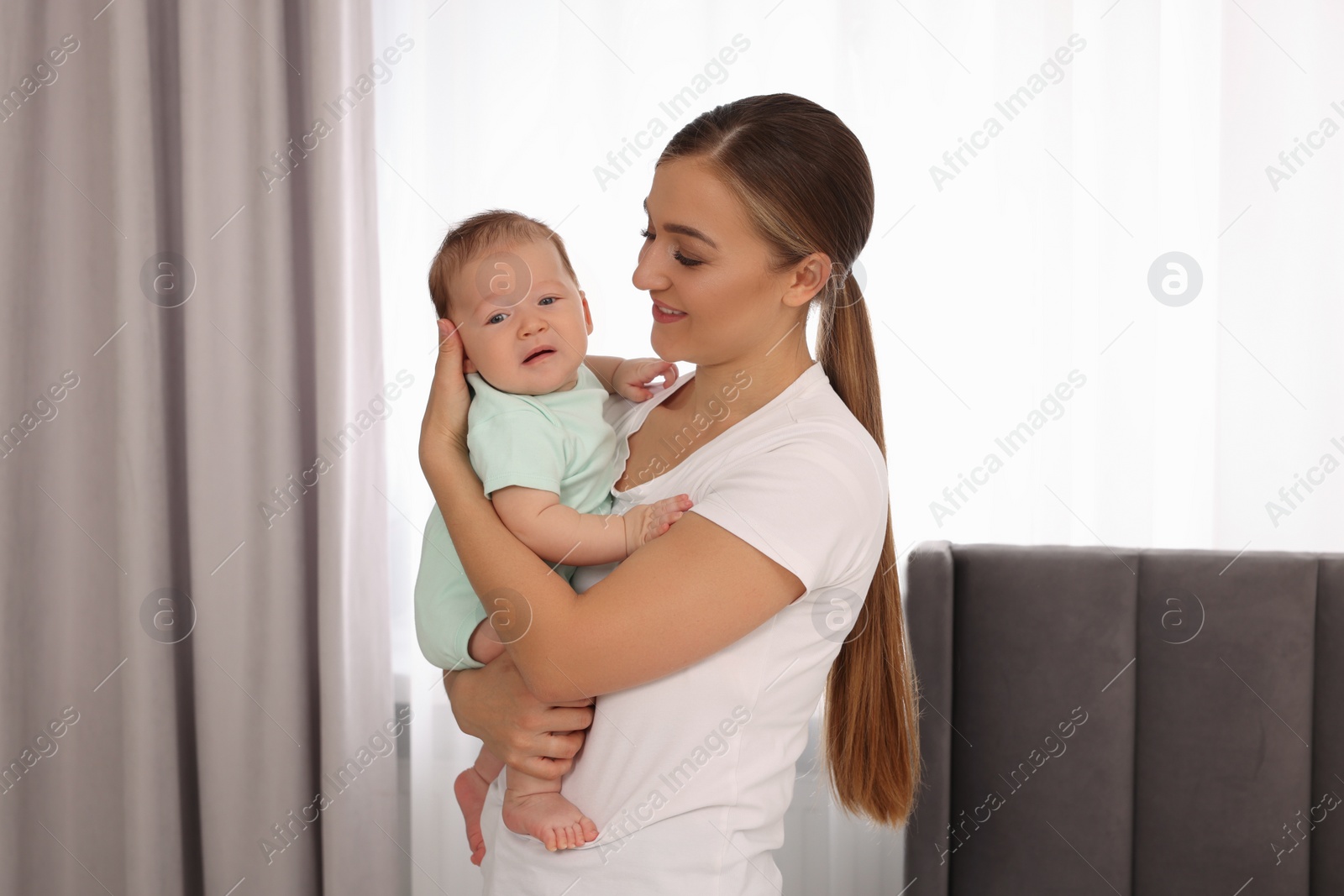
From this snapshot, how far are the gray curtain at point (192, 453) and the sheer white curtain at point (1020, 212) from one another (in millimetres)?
213

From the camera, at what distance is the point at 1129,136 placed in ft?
6.25

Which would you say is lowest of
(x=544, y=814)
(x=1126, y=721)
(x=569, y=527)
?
(x=1126, y=721)

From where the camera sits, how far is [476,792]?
1394 mm

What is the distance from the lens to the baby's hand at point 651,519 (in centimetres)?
106

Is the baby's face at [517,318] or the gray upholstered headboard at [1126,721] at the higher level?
the baby's face at [517,318]

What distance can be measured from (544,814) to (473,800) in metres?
0.36

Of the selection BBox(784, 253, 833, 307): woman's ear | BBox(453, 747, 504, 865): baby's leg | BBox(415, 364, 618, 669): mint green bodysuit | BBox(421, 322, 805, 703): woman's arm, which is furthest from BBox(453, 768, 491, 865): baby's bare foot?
BBox(784, 253, 833, 307): woman's ear

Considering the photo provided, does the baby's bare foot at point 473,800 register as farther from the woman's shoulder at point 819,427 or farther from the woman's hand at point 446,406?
the woman's shoulder at point 819,427

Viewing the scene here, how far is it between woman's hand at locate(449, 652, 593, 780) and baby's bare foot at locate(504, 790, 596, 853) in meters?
0.03

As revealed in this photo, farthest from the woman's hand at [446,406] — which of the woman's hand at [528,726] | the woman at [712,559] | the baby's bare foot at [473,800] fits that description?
the baby's bare foot at [473,800]

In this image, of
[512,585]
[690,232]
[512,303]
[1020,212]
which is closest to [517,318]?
[512,303]

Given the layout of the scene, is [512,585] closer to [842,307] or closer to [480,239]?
[480,239]

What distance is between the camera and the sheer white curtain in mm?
1860

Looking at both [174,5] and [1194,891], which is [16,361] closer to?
[174,5]
